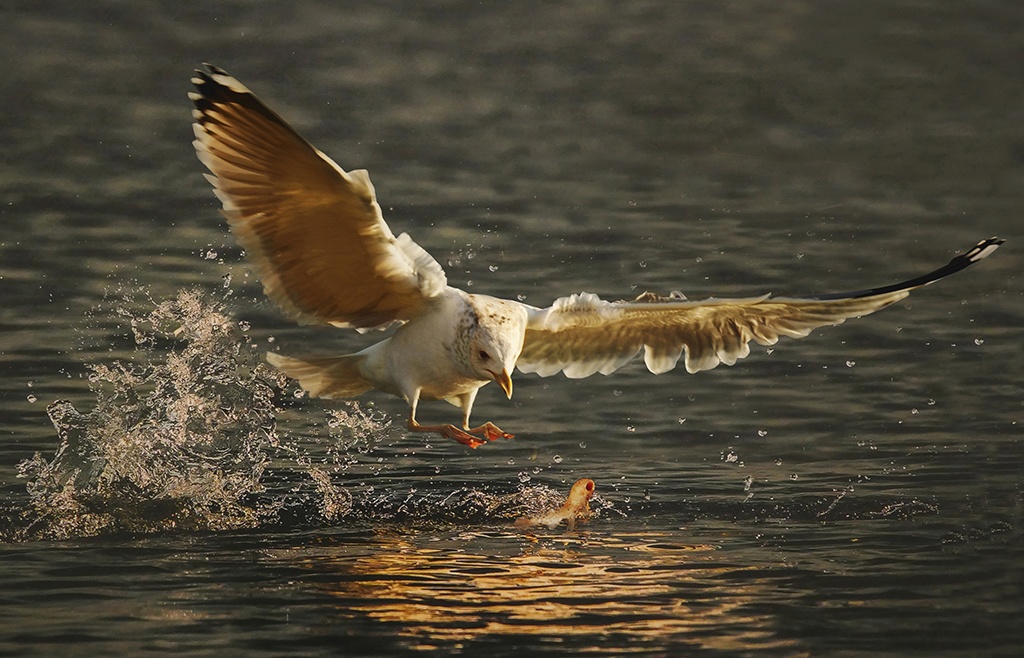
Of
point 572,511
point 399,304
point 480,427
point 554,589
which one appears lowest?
point 572,511

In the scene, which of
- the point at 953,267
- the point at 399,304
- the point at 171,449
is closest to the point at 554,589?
the point at 399,304

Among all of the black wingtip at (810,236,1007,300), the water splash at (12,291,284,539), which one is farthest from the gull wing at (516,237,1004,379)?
the water splash at (12,291,284,539)

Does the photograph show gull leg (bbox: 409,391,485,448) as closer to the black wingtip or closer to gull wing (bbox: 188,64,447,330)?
gull wing (bbox: 188,64,447,330)

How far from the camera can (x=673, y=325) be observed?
808 cm

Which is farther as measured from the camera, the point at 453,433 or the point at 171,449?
the point at 171,449

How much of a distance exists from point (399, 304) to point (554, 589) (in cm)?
177

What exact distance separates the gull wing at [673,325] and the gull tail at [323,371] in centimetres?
86

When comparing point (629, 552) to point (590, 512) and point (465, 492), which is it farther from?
point (465, 492)

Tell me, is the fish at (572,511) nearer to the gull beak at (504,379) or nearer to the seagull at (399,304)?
the seagull at (399,304)

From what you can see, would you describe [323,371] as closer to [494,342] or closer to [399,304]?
[399,304]

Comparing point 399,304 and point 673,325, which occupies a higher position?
point 399,304

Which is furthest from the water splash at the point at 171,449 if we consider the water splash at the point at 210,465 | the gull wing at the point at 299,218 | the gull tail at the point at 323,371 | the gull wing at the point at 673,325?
the gull wing at the point at 673,325

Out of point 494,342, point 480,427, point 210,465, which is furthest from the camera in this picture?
point 210,465

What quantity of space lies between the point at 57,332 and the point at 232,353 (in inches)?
89.7
